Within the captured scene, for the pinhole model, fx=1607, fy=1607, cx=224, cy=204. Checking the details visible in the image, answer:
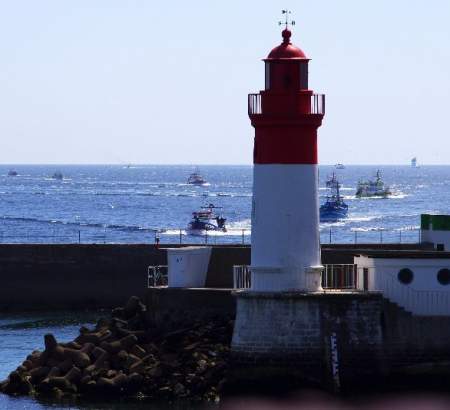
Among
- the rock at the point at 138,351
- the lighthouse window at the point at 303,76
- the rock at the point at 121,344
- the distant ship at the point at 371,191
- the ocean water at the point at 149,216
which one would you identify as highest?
the lighthouse window at the point at 303,76

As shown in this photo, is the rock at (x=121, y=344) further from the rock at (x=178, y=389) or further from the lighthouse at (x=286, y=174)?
the lighthouse at (x=286, y=174)

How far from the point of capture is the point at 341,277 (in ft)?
106

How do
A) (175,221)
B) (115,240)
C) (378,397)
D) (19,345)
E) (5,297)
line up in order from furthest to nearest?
(175,221) → (115,240) → (5,297) → (19,345) → (378,397)

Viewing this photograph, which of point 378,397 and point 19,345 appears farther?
point 19,345

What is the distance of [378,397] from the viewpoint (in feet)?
97.3

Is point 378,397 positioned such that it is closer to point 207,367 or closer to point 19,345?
point 207,367

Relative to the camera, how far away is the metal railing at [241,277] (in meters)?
32.0

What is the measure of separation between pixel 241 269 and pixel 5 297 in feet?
60.7

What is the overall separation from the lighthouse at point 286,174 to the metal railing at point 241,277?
4.64ft

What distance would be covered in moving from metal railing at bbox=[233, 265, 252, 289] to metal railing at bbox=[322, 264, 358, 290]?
1507 mm

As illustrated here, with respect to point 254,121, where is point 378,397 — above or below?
below

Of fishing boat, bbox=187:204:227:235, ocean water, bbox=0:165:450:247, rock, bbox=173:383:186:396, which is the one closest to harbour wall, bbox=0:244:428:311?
ocean water, bbox=0:165:450:247

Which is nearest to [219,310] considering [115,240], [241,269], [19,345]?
[241,269]

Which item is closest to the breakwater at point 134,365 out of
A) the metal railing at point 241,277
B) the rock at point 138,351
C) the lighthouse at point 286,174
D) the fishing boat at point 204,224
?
the rock at point 138,351
